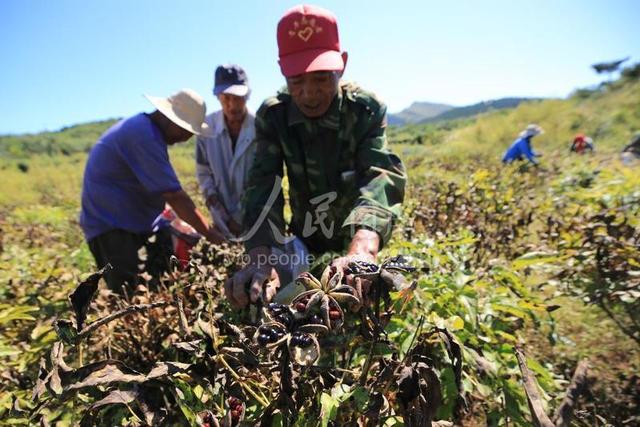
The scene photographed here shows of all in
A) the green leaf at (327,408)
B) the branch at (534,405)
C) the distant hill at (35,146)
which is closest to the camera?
the branch at (534,405)

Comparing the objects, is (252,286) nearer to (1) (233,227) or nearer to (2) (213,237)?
(2) (213,237)

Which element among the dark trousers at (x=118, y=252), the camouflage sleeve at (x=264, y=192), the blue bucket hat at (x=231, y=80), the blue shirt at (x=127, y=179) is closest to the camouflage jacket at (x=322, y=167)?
the camouflage sleeve at (x=264, y=192)

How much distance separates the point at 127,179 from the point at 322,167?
4.66 ft

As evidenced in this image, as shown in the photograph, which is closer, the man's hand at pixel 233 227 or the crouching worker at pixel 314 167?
the crouching worker at pixel 314 167

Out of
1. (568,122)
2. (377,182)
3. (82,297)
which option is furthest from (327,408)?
(568,122)

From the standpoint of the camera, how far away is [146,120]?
2.63 metres

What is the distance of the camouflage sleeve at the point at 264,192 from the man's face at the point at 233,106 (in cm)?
132

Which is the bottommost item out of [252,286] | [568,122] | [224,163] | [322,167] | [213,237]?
[568,122]

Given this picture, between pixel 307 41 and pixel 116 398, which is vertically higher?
pixel 307 41

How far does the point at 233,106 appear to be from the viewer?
324 centimetres

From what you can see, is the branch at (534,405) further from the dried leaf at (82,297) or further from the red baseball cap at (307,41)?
the red baseball cap at (307,41)

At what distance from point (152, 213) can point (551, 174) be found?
20.4 feet

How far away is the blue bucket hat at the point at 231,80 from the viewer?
3.14 meters

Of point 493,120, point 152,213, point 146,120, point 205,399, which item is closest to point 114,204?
point 152,213
